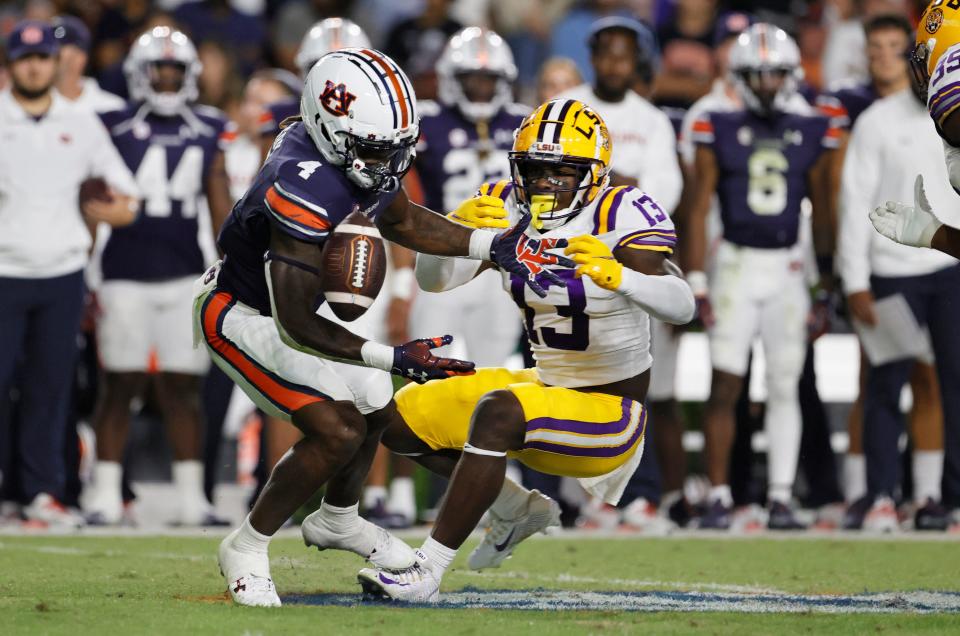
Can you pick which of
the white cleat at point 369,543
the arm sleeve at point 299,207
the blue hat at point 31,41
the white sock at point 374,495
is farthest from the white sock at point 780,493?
the blue hat at point 31,41

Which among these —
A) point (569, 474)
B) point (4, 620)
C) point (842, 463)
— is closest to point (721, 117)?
point (842, 463)

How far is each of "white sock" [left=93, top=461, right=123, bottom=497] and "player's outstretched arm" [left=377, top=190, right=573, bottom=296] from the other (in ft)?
9.91

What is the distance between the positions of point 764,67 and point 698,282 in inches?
41.7

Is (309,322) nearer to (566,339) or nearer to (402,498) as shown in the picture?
(566,339)

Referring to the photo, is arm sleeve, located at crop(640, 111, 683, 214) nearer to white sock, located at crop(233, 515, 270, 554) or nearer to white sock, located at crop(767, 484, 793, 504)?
white sock, located at crop(767, 484, 793, 504)

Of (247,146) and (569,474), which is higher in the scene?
(247,146)

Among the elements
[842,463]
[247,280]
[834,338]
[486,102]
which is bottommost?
[842,463]

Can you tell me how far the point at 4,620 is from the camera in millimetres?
4418

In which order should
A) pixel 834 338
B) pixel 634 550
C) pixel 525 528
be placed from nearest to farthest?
pixel 525 528, pixel 634 550, pixel 834 338

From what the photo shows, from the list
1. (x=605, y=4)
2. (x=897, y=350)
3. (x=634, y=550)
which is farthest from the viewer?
(x=605, y=4)

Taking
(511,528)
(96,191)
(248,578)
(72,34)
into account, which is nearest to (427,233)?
(511,528)

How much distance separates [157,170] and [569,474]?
11.4 feet

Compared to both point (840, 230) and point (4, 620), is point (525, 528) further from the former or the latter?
point (840, 230)

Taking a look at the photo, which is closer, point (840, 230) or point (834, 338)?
point (840, 230)
